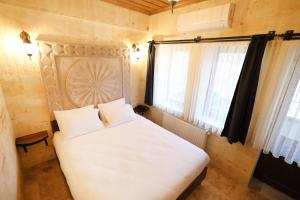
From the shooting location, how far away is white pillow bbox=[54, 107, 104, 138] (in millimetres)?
2051

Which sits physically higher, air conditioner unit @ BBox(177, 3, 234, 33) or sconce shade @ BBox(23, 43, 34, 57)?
air conditioner unit @ BBox(177, 3, 234, 33)

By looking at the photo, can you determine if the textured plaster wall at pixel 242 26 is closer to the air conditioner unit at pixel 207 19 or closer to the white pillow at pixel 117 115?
the air conditioner unit at pixel 207 19

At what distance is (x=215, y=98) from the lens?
2.13m

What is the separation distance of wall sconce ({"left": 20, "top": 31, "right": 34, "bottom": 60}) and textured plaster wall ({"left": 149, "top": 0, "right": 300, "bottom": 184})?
80.3 inches

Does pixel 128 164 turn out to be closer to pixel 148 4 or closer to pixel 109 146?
pixel 109 146

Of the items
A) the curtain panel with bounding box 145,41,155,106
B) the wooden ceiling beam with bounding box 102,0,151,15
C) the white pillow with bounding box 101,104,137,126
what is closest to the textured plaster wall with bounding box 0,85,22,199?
the white pillow with bounding box 101,104,137,126

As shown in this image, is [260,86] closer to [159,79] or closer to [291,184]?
[291,184]

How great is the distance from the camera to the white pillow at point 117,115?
2.45 meters

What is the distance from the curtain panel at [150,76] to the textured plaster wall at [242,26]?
312mm

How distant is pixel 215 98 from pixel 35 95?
8.48 ft

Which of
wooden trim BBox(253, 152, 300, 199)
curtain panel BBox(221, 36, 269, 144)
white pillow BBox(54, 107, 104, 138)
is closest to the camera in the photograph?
curtain panel BBox(221, 36, 269, 144)

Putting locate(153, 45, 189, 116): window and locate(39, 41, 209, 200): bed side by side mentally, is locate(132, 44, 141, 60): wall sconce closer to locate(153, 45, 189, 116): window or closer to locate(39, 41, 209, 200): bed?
locate(39, 41, 209, 200): bed

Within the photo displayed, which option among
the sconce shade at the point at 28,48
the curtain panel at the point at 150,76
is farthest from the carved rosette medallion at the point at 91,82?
the curtain panel at the point at 150,76

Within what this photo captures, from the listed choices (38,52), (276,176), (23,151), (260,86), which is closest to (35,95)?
(38,52)
